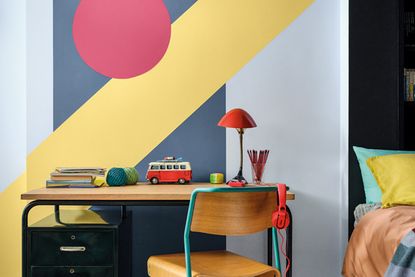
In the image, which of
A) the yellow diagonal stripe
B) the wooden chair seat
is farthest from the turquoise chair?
the yellow diagonal stripe

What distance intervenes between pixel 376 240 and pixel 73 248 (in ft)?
4.65

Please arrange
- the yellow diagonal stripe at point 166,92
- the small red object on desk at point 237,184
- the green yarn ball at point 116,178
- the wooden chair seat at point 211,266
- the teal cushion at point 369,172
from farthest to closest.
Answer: the yellow diagonal stripe at point 166,92 < the teal cushion at point 369,172 < the green yarn ball at point 116,178 < the small red object on desk at point 237,184 < the wooden chair seat at point 211,266

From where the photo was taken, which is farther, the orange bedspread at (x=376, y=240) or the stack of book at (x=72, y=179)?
the stack of book at (x=72, y=179)

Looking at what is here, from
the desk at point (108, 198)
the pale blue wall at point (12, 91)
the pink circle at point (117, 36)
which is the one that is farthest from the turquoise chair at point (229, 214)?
the pale blue wall at point (12, 91)

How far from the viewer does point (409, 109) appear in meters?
3.31

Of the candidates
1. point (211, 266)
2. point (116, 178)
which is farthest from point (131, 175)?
point (211, 266)

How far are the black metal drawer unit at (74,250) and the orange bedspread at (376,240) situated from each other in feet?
3.89

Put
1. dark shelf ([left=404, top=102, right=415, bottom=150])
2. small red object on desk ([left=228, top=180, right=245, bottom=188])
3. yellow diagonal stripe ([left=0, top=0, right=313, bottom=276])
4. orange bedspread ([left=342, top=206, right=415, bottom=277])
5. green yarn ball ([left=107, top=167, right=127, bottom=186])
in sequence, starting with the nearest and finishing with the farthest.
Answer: orange bedspread ([left=342, top=206, right=415, bottom=277]) → small red object on desk ([left=228, top=180, right=245, bottom=188]) → green yarn ball ([left=107, top=167, right=127, bottom=186]) → yellow diagonal stripe ([left=0, top=0, right=313, bottom=276]) → dark shelf ([left=404, top=102, right=415, bottom=150])

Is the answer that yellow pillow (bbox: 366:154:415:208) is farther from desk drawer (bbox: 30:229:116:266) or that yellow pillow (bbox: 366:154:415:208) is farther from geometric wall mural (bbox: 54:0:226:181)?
desk drawer (bbox: 30:229:116:266)

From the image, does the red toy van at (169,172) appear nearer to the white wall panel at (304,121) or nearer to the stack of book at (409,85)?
the white wall panel at (304,121)

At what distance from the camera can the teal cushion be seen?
2.93m

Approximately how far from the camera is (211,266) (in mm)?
2244

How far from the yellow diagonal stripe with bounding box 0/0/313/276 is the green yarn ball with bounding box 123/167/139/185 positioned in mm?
200

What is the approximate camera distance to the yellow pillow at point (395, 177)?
2662 millimetres
